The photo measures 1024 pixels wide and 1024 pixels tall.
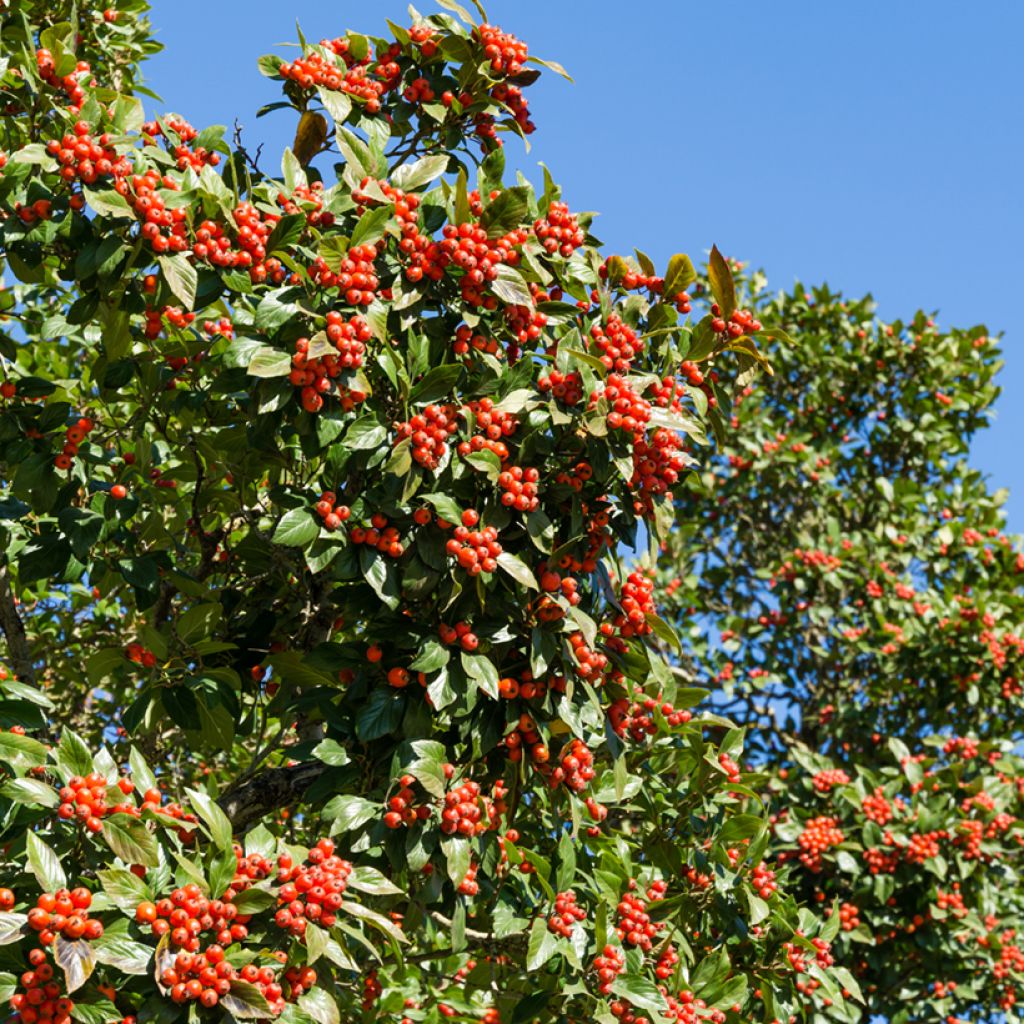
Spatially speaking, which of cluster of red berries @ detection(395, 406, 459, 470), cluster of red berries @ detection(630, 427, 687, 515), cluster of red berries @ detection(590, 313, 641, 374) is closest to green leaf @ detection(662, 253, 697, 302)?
cluster of red berries @ detection(590, 313, 641, 374)

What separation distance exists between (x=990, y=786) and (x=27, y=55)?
714 cm

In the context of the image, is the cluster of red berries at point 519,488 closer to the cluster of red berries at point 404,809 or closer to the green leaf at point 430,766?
the green leaf at point 430,766

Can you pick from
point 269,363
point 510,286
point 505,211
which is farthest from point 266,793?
point 505,211

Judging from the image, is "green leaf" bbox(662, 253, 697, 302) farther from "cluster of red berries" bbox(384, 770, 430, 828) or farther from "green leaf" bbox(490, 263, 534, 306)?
"cluster of red berries" bbox(384, 770, 430, 828)

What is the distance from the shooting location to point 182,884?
125 inches

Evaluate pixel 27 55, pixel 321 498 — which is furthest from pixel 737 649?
pixel 27 55

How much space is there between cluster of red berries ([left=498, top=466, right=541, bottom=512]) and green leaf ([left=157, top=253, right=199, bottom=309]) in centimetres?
115

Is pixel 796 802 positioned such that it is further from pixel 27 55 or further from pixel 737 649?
pixel 27 55

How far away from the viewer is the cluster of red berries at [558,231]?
14.2ft

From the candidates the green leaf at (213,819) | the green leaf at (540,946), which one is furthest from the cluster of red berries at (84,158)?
the green leaf at (540,946)

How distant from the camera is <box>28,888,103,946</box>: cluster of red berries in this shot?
296 centimetres

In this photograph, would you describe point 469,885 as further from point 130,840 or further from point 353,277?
point 353,277

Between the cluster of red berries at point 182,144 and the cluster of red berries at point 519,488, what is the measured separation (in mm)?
1599

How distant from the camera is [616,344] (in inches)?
159
